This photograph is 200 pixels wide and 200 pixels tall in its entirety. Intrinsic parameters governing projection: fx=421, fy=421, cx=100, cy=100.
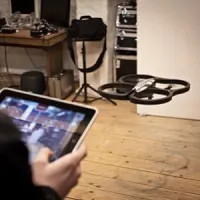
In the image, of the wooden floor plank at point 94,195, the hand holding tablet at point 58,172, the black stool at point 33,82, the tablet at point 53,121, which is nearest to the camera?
the hand holding tablet at point 58,172

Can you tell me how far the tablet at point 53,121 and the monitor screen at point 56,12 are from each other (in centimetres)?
420

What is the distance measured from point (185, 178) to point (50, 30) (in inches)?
99.4

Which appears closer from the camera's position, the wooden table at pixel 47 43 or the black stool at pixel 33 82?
the wooden table at pixel 47 43

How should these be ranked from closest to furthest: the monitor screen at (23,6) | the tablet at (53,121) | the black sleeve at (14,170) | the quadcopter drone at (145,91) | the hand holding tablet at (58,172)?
the black sleeve at (14,170), the hand holding tablet at (58,172), the tablet at (53,121), the quadcopter drone at (145,91), the monitor screen at (23,6)

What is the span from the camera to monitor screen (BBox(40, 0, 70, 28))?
5184 mm

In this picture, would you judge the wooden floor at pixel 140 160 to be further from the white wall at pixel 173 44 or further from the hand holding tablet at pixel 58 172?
the hand holding tablet at pixel 58 172

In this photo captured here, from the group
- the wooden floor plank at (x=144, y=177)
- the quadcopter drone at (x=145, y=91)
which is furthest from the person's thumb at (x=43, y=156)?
the wooden floor plank at (x=144, y=177)

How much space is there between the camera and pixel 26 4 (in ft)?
18.5

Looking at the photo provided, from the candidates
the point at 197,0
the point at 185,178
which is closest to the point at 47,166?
the point at 185,178

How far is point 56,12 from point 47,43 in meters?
0.63

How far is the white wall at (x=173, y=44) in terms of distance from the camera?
4121 mm

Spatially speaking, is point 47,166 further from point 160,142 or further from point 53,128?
point 160,142

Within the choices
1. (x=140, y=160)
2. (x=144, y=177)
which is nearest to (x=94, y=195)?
(x=144, y=177)

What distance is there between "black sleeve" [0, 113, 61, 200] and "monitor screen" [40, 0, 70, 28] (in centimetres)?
472
